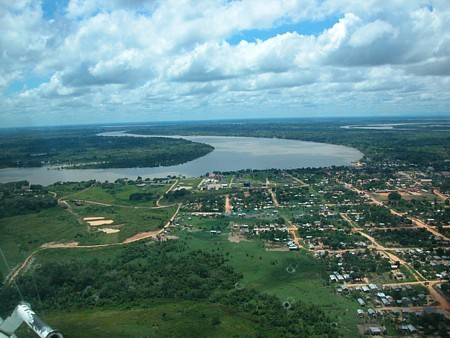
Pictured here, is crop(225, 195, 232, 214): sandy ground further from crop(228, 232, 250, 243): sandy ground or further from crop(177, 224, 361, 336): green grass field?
crop(177, 224, 361, 336): green grass field

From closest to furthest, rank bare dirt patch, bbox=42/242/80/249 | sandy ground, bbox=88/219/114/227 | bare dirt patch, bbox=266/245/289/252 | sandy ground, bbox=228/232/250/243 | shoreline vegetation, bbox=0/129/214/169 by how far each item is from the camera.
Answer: bare dirt patch, bbox=266/245/289/252
bare dirt patch, bbox=42/242/80/249
sandy ground, bbox=228/232/250/243
sandy ground, bbox=88/219/114/227
shoreline vegetation, bbox=0/129/214/169

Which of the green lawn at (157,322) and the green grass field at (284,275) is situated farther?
the green grass field at (284,275)

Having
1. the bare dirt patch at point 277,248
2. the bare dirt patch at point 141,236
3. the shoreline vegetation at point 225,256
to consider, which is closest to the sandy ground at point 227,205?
the shoreline vegetation at point 225,256

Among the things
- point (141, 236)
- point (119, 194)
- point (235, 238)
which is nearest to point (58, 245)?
point (141, 236)

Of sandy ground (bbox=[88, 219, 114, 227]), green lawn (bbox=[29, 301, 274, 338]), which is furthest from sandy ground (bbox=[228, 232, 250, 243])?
sandy ground (bbox=[88, 219, 114, 227])

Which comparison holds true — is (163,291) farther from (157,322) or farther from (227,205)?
(227,205)

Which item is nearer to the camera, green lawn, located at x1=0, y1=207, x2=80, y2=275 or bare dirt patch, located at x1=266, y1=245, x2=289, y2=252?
green lawn, located at x1=0, y1=207, x2=80, y2=275

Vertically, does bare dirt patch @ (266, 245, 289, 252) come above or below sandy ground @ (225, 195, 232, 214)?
below

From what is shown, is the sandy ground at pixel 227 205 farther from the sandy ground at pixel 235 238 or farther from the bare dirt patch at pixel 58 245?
the bare dirt patch at pixel 58 245

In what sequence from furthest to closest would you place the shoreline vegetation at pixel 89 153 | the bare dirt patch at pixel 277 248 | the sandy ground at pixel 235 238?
the shoreline vegetation at pixel 89 153 → the sandy ground at pixel 235 238 → the bare dirt patch at pixel 277 248

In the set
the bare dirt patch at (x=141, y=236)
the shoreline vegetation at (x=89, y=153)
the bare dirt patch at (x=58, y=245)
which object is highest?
the shoreline vegetation at (x=89, y=153)

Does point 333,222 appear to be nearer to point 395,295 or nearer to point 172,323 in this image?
point 395,295

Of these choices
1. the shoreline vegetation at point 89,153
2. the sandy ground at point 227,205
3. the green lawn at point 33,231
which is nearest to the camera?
the green lawn at point 33,231

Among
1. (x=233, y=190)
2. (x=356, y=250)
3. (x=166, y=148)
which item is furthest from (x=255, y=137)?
(x=356, y=250)
